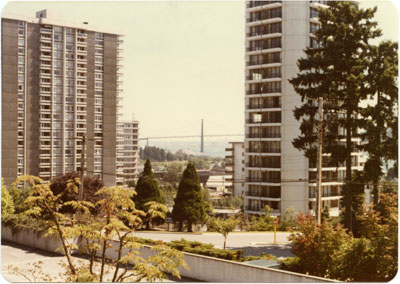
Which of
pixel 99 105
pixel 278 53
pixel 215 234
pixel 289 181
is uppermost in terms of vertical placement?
pixel 278 53

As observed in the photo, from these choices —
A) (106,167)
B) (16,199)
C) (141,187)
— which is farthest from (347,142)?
(16,199)

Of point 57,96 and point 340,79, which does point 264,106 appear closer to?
point 57,96

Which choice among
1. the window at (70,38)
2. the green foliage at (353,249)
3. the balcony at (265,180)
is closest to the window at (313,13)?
the balcony at (265,180)

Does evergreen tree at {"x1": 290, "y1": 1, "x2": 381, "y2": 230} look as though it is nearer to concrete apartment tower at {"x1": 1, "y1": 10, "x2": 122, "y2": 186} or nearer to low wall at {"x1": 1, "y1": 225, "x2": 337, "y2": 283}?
low wall at {"x1": 1, "y1": 225, "x2": 337, "y2": 283}

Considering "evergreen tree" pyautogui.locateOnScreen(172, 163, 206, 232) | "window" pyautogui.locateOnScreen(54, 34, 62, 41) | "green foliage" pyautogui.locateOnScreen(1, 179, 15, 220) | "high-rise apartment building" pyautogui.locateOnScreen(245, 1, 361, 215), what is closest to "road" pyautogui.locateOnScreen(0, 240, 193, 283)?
"green foliage" pyautogui.locateOnScreen(1, 179, 15, 220)

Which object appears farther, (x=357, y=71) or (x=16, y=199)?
(x=16, y=199)

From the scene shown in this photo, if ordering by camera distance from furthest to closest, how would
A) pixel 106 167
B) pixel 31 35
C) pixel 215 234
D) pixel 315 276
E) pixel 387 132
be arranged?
1. pixel 31 35
2. pixel 106 167
3. pixel 215 234
4. pixel 387 132
5. pixel 315 276

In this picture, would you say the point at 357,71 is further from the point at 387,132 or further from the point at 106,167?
the point at 106,167
